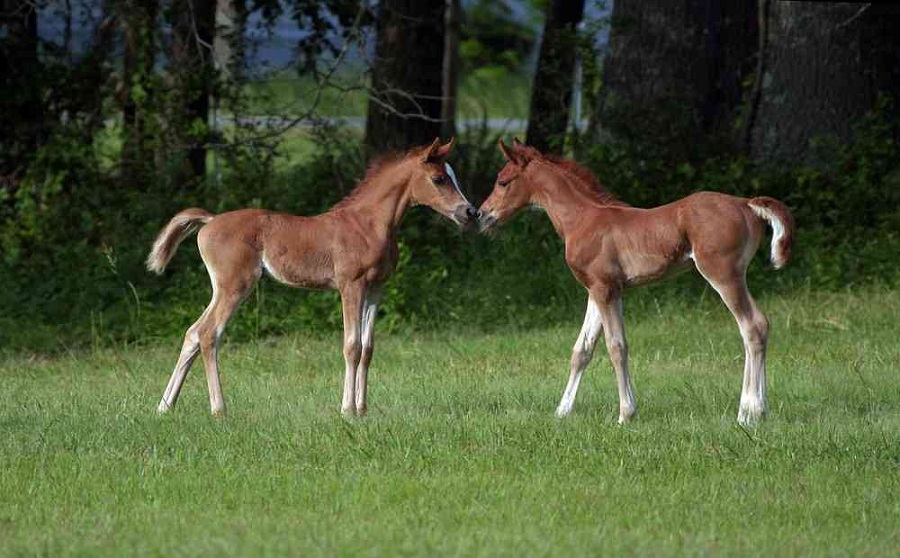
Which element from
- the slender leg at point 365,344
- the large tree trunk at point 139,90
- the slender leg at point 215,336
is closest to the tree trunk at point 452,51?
the large tree trunk at point 139,90

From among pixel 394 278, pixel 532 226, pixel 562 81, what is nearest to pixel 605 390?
pixel 394 278

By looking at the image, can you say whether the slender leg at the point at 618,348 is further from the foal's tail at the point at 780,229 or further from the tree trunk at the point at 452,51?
the tree trunk at the point at 452,51

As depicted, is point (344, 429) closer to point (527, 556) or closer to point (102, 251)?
point (527, 556)

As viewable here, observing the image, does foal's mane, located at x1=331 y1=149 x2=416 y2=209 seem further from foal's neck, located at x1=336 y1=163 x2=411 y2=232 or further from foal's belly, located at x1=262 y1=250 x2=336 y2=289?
foal's belly, located at x1=262 y1=250 x2=336 y2=289

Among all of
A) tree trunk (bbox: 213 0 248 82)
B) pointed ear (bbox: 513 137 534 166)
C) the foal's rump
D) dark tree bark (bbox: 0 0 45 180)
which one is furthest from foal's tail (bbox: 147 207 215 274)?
dark tree bark (bbox: 0 0 45 180)

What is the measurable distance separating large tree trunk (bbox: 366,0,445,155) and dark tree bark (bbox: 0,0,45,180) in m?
3.49

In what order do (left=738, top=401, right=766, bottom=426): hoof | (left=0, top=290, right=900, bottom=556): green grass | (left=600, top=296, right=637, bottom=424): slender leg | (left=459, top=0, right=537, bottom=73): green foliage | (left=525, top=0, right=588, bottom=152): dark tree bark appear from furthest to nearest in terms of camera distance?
(left=459, top=0, right=537, bottom=73): green foliage, (left=525, top=0, right=588, bottom=152): dark tree bark, (left=600, top=296, right=637, bottom=424): slender leg, (left=738, top=401, right=766, bottom=426): hoof, (left=0, top=290, right=900, bottom=556): green grass

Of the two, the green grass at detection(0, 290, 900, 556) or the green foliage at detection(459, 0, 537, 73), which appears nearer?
the green grass at detection(0, 290, 900, 556)

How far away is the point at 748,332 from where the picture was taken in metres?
9.59

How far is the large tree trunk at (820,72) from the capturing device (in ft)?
56.8

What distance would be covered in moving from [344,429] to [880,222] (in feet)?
29.3

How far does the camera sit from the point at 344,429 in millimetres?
9383

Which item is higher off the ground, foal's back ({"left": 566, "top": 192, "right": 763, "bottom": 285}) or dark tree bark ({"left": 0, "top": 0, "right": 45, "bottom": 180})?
foal's back ({"left": 566, "top": 192, "right": 763, "bottom": 285})

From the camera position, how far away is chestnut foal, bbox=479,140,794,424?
31.2 ft
